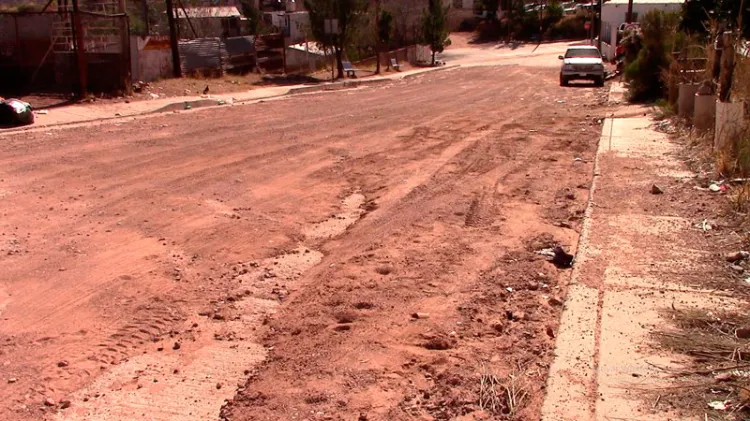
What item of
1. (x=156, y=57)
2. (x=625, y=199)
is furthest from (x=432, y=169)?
(x=156, y=57)

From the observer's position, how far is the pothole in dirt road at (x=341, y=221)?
9509 mm

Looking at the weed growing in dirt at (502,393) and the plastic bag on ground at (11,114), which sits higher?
the plastic bag on ground at (11,114)

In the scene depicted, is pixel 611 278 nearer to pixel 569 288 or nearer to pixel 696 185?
pixel 569 288

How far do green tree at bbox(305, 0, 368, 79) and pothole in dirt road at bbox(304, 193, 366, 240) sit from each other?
Result: 27685mm

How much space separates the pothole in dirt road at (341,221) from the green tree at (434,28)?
43.2 metres

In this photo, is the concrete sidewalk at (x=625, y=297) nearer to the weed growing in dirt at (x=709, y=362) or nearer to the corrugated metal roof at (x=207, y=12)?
the weed growing in dirt at (x=709, y=362)

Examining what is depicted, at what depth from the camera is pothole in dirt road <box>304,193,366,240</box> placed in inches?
374

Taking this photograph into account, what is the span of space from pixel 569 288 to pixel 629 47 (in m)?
23.0

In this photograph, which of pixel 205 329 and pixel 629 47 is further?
pixel 629 47

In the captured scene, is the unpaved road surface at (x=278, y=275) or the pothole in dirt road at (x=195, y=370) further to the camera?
the unpaved road surface at (x=278, y=275)

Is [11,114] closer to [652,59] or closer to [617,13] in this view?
[652,59]

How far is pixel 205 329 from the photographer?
6.63 m

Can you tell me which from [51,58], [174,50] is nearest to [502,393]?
[51,58]

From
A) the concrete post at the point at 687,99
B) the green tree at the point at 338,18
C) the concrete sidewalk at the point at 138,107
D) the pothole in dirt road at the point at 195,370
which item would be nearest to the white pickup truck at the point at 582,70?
the concrete sidewalk at the point at 138,107
